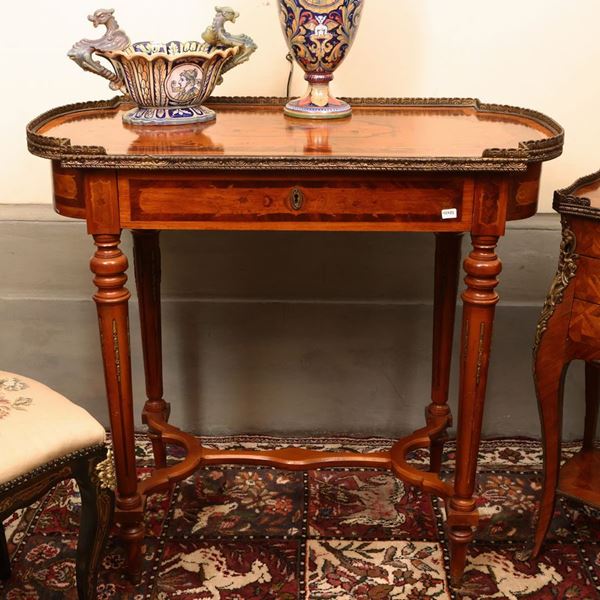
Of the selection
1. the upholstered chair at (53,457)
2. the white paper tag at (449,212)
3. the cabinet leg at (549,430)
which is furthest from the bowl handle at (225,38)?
the cabinet leg at (549,430)

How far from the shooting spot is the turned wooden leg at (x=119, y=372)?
5.91 feet

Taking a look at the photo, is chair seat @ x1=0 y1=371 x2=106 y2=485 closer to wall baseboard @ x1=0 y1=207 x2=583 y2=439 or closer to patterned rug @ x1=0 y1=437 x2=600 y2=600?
patterned rug @ x1=0 y1=437 x2=600 y2=600

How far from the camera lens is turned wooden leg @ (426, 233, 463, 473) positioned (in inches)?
89.7

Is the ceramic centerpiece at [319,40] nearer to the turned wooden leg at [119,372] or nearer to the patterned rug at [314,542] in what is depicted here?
the turned wooden leg at [119,372]

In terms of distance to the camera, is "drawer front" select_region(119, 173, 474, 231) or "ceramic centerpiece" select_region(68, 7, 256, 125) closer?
"drawer front" select_region(119, 173, 474, 231)

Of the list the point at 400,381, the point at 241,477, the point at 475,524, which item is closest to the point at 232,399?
the point at 241,477

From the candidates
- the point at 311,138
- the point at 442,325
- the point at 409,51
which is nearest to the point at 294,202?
the point at 311,138

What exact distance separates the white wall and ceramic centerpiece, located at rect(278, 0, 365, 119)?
1.38 feet

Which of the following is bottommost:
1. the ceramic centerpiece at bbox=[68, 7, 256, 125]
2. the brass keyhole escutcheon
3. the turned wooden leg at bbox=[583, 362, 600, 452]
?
the turned wooden leg at bbox=[583, 362, 600, 452]

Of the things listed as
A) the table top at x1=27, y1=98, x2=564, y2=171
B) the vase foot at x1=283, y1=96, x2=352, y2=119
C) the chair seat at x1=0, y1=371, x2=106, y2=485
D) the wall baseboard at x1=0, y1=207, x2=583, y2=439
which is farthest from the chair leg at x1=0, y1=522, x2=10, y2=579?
the vase foot at x1=283, y1=96, x2=352, y2=119

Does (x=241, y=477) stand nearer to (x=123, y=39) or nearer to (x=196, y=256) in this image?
(x=196, y=256)

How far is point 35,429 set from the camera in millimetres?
1658

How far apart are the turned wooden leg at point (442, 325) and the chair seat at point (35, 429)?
3.19 ft

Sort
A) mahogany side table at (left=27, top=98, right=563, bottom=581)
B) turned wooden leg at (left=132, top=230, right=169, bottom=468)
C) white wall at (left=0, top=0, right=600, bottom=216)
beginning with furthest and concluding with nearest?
white wall at (left=0, top=0, right=600, bottom=216) < turned wooden leg at (left=132, top=230, right=169, bottom=468) < mahogany side table at (left=27, top=98, right=563, bottom=581)
